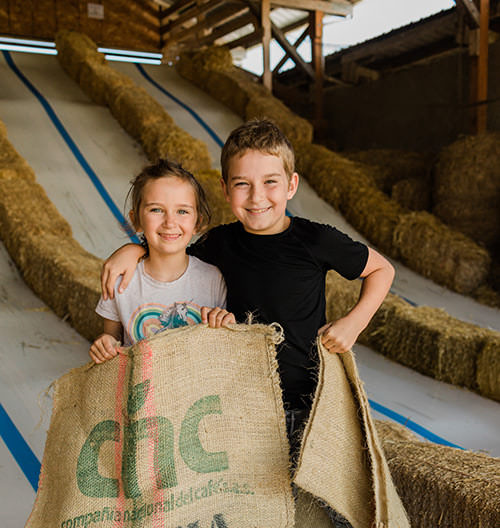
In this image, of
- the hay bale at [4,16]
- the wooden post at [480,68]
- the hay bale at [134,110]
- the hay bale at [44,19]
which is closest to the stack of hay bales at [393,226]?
the wooden post at [480,68]

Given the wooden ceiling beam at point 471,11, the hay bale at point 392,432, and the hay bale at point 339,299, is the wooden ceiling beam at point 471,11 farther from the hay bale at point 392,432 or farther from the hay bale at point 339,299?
the hay bale at point 392,432

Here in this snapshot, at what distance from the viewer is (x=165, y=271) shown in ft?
4.04

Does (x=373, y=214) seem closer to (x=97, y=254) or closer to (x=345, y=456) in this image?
(x=97, y=254)

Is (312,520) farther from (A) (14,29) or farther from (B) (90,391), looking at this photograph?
(A) (14,29)

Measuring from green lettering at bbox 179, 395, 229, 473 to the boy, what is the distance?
0.19m

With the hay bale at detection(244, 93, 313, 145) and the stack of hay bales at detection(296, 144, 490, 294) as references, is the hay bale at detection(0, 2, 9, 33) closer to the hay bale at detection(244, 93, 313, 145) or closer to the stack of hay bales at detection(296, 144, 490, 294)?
the hay bale at detection(244, 93, 313, 145)

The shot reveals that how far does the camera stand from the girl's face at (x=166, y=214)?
118 centimetres

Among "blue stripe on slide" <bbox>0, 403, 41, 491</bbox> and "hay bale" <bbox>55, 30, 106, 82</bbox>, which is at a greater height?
"hay bale" <bbox>55, 30, 106, 82</bbox>

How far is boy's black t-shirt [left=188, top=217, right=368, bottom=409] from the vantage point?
116 cm

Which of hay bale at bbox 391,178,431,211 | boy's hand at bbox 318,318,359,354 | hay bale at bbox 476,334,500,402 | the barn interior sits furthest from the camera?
hay bale at bbox 391,178,431,211

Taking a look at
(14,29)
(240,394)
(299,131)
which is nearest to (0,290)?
(240,394)

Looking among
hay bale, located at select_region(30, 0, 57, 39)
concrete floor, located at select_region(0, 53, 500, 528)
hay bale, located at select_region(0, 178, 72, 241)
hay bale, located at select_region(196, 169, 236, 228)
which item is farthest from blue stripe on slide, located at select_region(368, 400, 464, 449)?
hay bale, located at select_region(30, 0, 57, 39)

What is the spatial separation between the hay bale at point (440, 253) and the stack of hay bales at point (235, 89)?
1602 mm

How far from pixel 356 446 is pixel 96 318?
1756 millimetres
